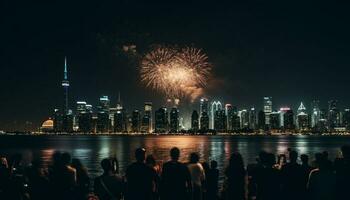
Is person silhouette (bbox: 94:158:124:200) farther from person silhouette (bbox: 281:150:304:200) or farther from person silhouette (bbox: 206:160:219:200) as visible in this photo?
person silhouette (bbox: 206:160:219:200)

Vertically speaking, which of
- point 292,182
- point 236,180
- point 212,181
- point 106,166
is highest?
point 106,166

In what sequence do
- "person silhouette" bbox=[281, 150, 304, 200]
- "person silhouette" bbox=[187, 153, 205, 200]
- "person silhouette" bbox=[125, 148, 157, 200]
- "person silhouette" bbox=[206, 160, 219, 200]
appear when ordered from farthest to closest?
1. "person silhouette" bbox=[206, 160, 219, 200]
2. "person silhouette" bbox=[187, 153, 205, 200]
3. "person silhouette" bbox=[281, 150, 304, 200]
4. "person silhouette" bbox=[125, 148, 157, 200]

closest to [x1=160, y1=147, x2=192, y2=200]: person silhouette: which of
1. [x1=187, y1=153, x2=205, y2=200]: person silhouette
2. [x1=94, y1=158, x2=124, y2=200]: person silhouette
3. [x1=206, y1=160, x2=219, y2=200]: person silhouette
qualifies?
[x1=94, y1=158, x2=124, y2=200]: person silhouette

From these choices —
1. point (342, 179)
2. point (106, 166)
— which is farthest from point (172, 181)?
point (342, 179)

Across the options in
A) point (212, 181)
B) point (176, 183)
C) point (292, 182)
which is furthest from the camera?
point (212, 181)

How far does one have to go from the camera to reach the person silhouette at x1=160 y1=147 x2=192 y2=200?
945 cm

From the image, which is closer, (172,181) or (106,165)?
(172,181)

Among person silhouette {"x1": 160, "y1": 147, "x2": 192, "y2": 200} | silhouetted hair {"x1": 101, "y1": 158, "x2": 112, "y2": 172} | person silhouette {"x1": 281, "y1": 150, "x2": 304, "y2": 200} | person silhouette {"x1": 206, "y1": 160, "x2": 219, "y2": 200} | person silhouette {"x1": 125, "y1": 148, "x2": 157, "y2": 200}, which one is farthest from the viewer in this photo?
person silhouette {"x1": 206, "y1": 160, "x2": 219, "y2": 200}

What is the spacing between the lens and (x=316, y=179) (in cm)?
962

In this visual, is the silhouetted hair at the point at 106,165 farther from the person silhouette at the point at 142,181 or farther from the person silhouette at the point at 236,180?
the person silhouette at the point at 236,180

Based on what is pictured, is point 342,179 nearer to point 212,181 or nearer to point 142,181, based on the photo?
point 142,181

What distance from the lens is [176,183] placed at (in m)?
9.48

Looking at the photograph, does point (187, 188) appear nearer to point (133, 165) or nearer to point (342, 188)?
point (133, 165)

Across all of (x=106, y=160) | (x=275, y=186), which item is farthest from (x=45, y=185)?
(x=275, y=186)
